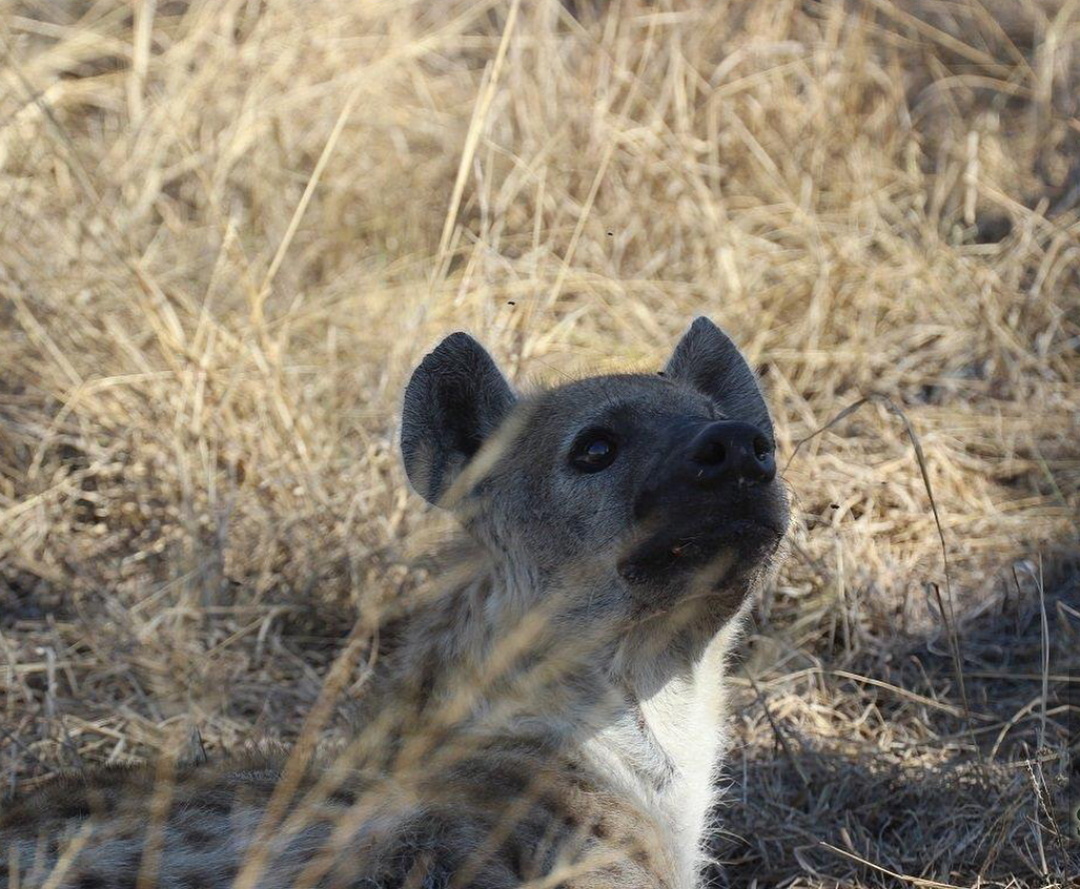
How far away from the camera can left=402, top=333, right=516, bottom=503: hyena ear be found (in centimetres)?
277

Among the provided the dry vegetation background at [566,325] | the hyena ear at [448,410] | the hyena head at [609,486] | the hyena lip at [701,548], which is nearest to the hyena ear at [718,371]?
the hyena head at [609,486]

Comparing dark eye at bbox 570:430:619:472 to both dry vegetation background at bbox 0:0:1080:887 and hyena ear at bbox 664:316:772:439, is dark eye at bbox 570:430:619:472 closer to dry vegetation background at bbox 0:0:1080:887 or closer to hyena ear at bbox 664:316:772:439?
hyena ear at bbox 664:316:772:439

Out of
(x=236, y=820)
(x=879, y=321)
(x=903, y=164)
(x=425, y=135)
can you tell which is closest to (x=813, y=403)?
(x=879, y=321)

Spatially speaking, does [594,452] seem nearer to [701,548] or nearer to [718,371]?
[701,548]

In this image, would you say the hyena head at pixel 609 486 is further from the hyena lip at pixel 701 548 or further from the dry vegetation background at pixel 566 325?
the dry vegetation background at pixel 566 325

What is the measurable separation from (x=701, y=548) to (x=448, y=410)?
0.63 m

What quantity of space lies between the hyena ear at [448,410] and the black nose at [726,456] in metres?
0.56

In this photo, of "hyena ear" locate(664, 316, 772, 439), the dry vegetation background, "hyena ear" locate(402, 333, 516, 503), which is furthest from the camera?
the dry vegetation background

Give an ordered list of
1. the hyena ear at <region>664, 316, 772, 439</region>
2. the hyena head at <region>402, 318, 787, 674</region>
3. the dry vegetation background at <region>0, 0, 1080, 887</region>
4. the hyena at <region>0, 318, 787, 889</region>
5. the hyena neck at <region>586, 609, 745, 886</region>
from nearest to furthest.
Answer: the hyena at <region>0, 318, 787, 889</region>
the hyena head at <region>402, 318, 787, 674</region>
the hyena neck at <region>586, 609, 745, 886</region>
the hyena ear at <region>664, 316, 772, 439</region>
the dry vegetation background at <region>0, 0, 1080, 887</region>

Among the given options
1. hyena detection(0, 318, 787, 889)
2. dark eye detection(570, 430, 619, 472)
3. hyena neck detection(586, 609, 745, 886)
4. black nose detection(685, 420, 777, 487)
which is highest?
black nose detection(685, 420, 777, 487)

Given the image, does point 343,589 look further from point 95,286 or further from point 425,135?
point 425,135

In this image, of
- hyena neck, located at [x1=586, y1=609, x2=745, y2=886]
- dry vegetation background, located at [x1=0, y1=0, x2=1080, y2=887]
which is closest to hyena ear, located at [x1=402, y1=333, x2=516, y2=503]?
hyena neck, located at [x1=586, y1=609, x2=745, y2=886]

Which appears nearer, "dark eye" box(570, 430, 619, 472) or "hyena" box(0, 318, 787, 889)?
"hyena" box(0, 318, 787, 889)

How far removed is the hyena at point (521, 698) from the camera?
2.27 meters
